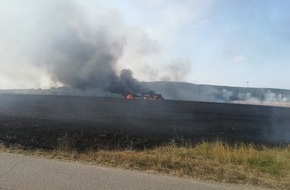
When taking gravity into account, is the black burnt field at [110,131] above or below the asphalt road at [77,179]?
below

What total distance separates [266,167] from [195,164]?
2519 millimetres

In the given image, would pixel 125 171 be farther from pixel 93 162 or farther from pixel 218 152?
pixel 218 152

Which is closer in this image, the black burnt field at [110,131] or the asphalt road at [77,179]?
the asphalt road at [77,179]

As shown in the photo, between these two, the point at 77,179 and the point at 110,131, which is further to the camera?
the point at 110,131

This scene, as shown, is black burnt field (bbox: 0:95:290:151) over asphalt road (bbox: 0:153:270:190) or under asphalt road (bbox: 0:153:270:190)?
under

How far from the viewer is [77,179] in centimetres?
888

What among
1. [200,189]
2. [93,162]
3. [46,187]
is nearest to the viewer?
[46,187]

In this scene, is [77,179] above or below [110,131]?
above

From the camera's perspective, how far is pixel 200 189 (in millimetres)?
8688

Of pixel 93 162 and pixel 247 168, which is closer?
pixel 93 162

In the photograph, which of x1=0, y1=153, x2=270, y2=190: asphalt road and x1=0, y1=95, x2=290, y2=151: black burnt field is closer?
x1=0, y1=153, x2=270, y2=190: asphalt road

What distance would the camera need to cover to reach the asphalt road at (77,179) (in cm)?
839

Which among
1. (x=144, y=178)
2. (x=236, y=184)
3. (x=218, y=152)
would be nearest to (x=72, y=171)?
(x=144, y=178)

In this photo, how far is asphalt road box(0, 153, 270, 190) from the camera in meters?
8.39
